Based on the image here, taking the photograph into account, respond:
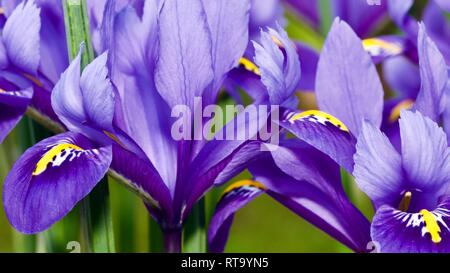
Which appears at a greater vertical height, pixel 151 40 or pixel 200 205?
pixel 151 40

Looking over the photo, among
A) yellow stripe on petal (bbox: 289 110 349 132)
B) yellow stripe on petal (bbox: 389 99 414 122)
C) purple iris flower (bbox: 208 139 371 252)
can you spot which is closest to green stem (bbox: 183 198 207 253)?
purple iris flower (bbox: 208 139 371 252)

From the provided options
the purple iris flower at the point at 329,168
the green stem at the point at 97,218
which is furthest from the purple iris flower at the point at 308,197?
the green stem at the point at 97,218

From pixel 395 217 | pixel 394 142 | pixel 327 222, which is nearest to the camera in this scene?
pixel 395 217

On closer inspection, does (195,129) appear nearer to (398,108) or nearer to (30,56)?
(30,56)

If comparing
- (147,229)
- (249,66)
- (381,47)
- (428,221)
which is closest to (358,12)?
(381,47)

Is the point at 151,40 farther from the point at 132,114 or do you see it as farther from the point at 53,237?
the point at 53,237

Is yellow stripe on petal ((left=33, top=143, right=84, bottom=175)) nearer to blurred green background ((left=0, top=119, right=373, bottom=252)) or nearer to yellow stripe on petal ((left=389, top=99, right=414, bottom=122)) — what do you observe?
blurred green background ((left=0, top=119, right=373, bottom=252))

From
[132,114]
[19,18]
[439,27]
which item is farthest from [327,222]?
[439,27]
